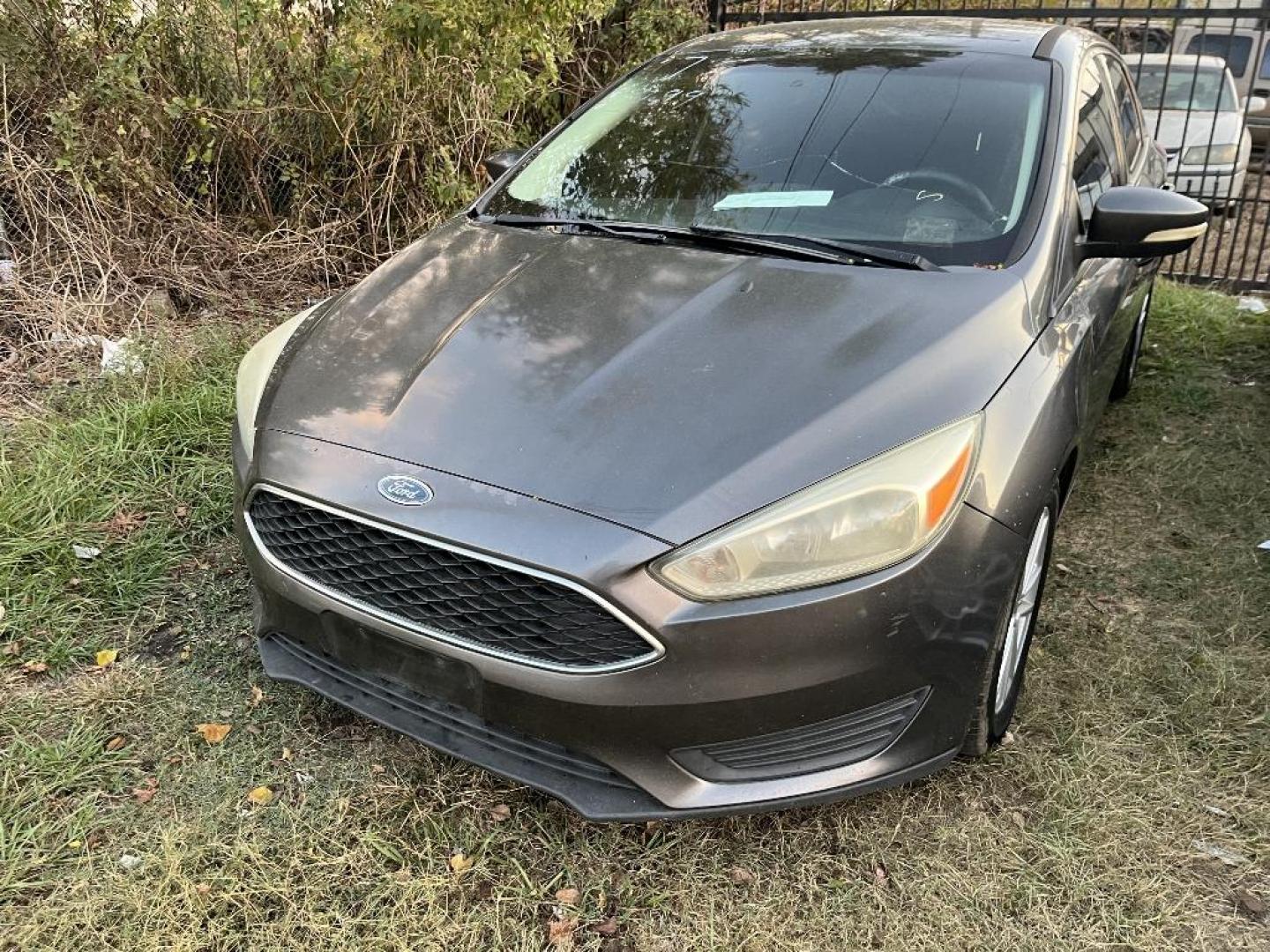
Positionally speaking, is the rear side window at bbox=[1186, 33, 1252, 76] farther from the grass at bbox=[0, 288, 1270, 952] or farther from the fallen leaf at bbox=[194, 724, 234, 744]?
the fallen leaf at bbox=[194, 724, 234, 744]

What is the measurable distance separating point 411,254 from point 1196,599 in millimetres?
2448

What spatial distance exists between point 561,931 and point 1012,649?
1108 millimetres

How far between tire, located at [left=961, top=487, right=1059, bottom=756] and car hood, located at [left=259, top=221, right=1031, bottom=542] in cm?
39

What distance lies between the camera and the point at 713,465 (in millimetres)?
1722

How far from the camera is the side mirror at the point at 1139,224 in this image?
243 centimetres

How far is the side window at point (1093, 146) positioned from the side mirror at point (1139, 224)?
79 mm

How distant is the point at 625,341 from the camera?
2059mm

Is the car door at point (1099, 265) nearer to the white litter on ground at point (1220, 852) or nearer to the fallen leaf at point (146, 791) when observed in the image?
the white litter on ground at point (1220, 852)

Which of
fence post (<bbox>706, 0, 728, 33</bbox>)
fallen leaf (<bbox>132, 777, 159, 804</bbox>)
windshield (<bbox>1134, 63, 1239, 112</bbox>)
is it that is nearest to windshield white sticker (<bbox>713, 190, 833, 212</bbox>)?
fallen leaf (<bbox>132, 777, 159, 804</bbox>)

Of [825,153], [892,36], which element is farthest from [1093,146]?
[825,153]

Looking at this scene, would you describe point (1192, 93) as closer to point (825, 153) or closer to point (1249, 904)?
point (825, 153)

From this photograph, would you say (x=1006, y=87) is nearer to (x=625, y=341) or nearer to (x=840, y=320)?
(x=840, y=320)

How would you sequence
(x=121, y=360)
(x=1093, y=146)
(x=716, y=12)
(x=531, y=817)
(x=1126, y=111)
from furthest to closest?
(x=716, y=12), (x=121, y=360), (x=1126, y=111), (x=1093, y=146), (x=531, y=817)

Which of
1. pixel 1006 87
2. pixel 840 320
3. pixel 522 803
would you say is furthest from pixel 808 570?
pixel 1006 87
